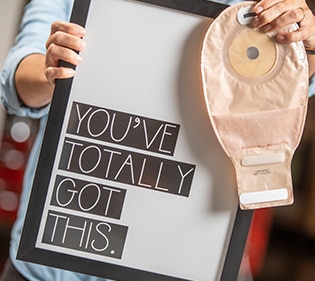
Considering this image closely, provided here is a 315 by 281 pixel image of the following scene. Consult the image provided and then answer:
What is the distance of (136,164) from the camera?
865 millimetres

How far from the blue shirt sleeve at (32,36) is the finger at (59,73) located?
0.13 metres

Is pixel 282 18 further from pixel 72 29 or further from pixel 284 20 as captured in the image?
pixel 72 29

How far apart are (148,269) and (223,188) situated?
14 centimetres

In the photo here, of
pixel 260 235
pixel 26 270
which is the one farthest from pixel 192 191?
pixel 260 235

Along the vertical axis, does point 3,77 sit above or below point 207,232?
above

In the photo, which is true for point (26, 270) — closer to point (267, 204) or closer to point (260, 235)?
point (267, 204)

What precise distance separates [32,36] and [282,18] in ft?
1.13

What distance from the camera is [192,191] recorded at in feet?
2.87

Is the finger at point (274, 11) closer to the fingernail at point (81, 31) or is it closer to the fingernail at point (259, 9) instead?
the fingernail at point (259, 9)

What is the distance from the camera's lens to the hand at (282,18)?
0.82m

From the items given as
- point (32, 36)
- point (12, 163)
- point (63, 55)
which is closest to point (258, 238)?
point (12, 163)

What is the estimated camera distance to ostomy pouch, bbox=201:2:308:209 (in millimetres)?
833

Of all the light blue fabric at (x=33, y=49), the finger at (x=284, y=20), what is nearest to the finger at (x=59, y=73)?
the light blue fabric at (x=33, y=49)

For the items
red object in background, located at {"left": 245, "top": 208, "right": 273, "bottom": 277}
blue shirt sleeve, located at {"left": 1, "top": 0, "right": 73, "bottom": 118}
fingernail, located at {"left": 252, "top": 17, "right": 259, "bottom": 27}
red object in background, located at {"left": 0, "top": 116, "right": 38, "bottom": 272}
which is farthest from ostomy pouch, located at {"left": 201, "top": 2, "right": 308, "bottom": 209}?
red object in background, located at {"left": 0, "top": 116, "right": 38, "bottom": 272}
